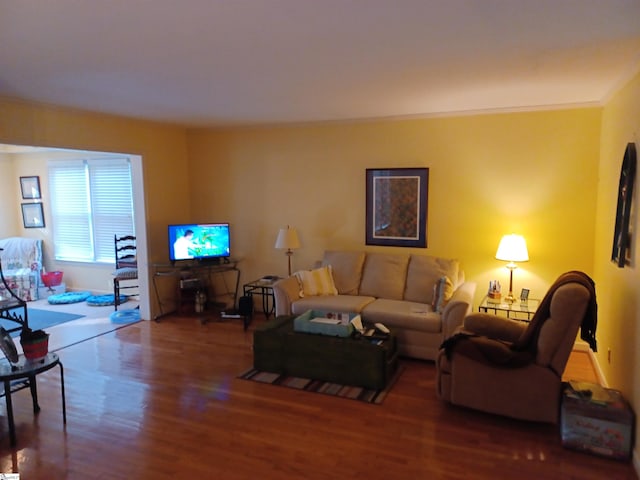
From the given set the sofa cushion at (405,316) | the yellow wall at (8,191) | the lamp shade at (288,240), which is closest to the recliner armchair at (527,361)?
the sofa cushion at (405,316)

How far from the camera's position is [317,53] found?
2.78 m

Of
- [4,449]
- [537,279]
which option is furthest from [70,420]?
[537,279]

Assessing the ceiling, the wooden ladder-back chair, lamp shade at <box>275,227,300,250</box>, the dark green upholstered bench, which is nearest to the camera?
the ceiling

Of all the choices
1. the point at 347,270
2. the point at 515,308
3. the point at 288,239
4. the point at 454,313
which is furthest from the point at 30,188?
the point at 515,308

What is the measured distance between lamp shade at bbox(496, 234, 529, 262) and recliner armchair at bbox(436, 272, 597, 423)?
1.11 meters

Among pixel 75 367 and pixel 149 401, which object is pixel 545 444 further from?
pixel 75 367

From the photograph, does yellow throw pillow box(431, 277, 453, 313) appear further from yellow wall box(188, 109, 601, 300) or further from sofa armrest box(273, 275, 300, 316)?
sofa armrest box(273, 275, 300, 316)

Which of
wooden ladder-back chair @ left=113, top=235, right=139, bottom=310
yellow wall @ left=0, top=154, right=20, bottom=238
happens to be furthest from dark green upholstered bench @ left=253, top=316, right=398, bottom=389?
yellow wall @ left=0, top=154, right=20, bottom=238

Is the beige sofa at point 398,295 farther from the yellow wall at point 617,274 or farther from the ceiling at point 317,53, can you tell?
the ceiling at point 317,53

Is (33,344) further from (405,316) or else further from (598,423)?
(598,423)

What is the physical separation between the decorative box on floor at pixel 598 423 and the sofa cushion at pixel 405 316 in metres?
1.39

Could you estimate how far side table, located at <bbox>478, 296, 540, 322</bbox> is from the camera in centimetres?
417

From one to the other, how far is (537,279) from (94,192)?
654 cm

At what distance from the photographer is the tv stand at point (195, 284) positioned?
19.3ft
